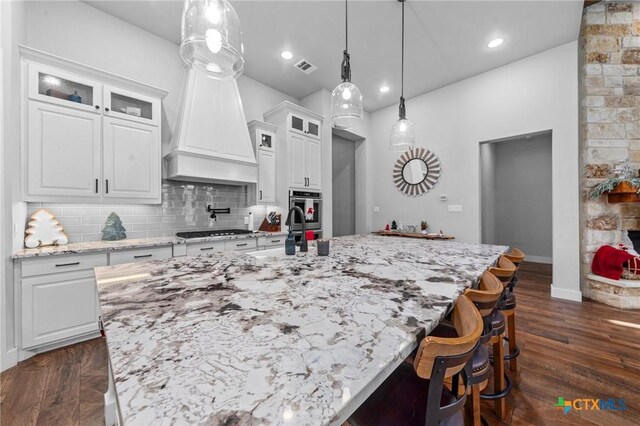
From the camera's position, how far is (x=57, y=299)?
209 cm

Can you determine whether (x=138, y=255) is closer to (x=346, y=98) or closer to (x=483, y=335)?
(x=346, y=98)

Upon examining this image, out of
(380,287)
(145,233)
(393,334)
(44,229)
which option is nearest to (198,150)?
(145,233)

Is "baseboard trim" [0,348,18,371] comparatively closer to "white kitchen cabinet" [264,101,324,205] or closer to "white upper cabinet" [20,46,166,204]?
"white upper cabinet" [20,46,166,204]

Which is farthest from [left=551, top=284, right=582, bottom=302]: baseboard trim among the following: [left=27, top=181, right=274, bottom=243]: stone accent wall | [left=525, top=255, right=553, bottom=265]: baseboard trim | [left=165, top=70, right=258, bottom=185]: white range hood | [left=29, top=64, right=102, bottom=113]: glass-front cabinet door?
[left=29, top=64, right=102, bottom=113]: glass-front cabinet door

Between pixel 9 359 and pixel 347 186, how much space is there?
502 centimetres

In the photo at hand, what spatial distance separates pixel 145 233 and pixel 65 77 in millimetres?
1644

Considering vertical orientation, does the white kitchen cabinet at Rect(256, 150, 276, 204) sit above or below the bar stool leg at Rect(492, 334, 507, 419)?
above

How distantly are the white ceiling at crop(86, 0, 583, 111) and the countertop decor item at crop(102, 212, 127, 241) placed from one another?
2233 mm

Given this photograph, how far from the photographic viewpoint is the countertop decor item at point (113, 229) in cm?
265

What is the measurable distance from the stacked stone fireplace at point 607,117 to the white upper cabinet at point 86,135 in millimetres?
5338

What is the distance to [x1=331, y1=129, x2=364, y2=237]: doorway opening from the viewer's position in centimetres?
544

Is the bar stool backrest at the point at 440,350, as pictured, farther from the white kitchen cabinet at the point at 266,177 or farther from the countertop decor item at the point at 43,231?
the white kitchen cabinet at the point at 266,177

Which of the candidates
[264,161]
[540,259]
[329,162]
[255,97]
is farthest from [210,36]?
[540,259]

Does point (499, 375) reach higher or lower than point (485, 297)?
lower
